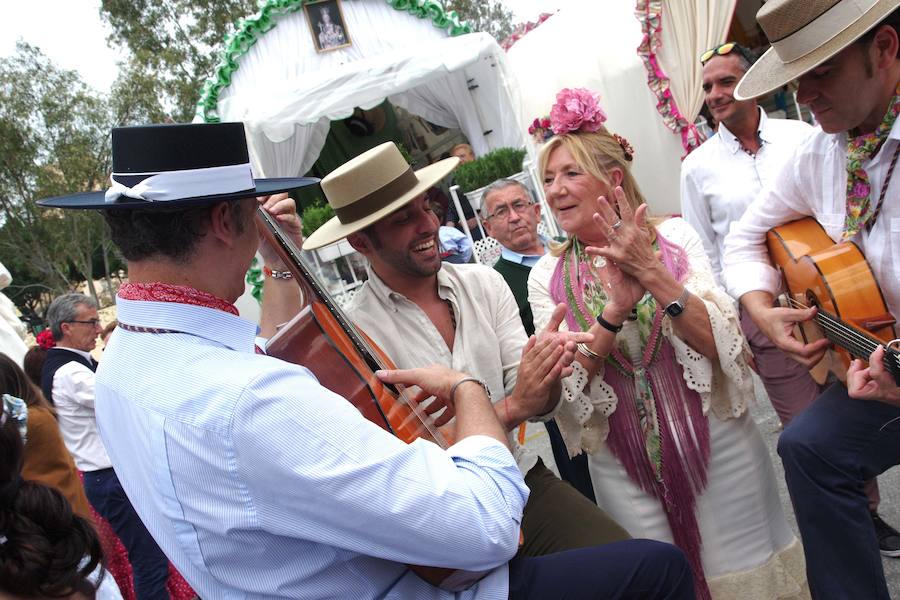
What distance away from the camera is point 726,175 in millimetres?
3623

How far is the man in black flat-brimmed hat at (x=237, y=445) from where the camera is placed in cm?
131

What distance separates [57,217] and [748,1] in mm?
19247

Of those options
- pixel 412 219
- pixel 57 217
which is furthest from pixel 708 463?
pixel 57 217

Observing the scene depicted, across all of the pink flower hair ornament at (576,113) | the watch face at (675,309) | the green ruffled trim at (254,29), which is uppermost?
the green ruffled trim at (254,29)

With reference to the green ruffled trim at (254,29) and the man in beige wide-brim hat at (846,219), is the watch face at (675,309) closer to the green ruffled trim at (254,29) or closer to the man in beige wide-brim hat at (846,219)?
the man in beige wide-brim hat at (846,219)

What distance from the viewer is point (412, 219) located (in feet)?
8.18

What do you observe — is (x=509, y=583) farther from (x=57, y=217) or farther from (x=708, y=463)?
(x=57, y=217)

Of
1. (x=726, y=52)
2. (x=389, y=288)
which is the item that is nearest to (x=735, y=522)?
(x=389, y=288)

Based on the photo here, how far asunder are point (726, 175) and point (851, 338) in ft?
5.52

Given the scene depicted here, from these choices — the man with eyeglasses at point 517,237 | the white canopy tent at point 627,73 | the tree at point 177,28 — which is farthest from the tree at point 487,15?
the man with eyeglasses at point 517,237

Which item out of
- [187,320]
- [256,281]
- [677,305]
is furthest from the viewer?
[256,281]

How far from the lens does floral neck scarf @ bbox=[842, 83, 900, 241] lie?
6.66 ft

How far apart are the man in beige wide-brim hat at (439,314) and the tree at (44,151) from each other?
19227 millimetres

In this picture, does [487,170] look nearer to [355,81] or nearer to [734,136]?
[355,81]
